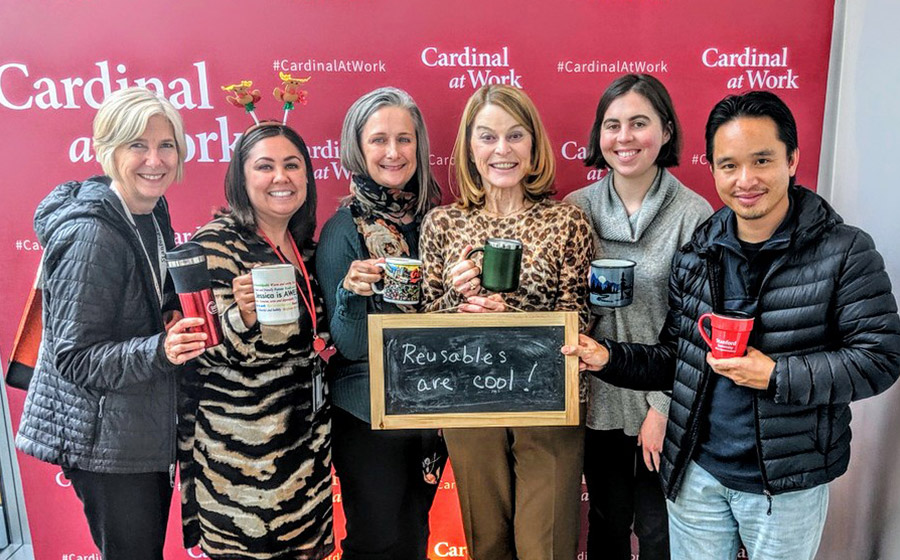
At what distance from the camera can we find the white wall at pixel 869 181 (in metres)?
1.74

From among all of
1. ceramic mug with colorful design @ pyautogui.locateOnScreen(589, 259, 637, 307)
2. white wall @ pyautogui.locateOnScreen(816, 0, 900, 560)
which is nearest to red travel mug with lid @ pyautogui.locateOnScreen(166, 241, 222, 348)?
ceramic mug with colorful design @ pyautogui.locateOnScreen(589, 259, 637, 307)

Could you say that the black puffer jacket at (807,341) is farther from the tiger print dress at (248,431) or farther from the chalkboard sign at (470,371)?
the tiger print dress at (248,431)

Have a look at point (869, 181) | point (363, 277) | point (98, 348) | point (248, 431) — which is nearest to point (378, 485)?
point (248, 431)

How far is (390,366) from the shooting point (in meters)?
1.66

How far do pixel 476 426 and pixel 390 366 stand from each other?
308mm

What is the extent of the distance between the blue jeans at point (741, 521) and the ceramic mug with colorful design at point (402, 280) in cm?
89

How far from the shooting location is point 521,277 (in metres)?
1.70

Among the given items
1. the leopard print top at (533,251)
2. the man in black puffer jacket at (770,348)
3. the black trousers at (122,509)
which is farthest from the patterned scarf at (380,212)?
the black trousers at (122,509)

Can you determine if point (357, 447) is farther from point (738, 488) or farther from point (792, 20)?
point (792, 20)

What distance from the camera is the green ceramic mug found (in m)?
1.53

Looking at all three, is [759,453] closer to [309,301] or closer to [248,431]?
[309,301]

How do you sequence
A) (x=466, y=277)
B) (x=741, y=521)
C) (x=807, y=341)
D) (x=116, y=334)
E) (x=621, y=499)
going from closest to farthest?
(x=807, y=341)
(x=741, y=521)
(x=466, y=277)
(x=116, y=334)
(x=621, y=499)

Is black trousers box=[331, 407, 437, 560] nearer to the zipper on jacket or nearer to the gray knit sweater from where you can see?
the gray knit sweater

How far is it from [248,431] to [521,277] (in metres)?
0.96
